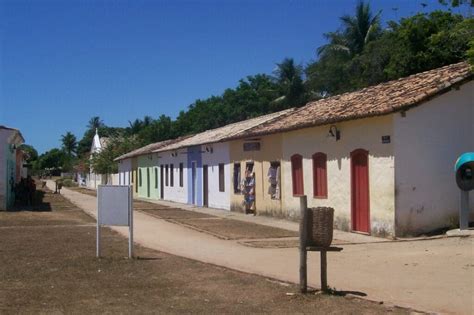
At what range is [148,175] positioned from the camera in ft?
144

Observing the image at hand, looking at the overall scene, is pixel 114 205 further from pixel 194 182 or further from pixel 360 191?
pixel 194 182

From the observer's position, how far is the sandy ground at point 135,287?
716 centimetres

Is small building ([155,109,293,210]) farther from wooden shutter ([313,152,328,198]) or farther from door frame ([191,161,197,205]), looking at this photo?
wooden shutter ([313,152,328,198])

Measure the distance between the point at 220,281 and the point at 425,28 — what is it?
19402 millimetres

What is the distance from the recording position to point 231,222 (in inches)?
798

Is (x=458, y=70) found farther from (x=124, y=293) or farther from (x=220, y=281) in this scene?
(x=124, y=293)

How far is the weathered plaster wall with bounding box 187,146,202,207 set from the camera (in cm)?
3053

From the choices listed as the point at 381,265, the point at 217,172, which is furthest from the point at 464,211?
the point at 217,172

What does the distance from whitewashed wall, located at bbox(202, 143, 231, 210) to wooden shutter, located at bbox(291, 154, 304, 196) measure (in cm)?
642

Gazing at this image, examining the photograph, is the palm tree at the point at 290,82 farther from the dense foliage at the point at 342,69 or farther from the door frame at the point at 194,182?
the door frame at the point at 194,182

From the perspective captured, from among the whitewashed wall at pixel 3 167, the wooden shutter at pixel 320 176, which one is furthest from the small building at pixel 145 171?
the wooden shutter at pixel 320 176

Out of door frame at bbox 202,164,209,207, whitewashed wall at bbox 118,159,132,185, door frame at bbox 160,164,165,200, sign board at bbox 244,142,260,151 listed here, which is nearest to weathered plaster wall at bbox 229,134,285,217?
sign board at bbox 244,142,260,151

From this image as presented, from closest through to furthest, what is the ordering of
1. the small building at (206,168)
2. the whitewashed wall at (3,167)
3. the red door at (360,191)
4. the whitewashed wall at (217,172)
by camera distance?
the red door at (360,191) → the whitewashed wall at (3,167) → the whitewashed wall at (217,172) → the small building at (206,168)

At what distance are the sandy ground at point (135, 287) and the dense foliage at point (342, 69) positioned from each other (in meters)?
7.78
